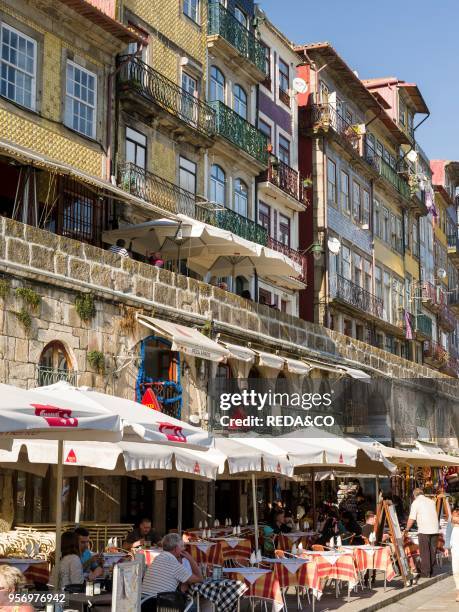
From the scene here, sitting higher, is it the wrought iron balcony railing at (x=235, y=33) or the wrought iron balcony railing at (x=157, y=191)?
the wrought iron balcony railing at (x=235, y=33)

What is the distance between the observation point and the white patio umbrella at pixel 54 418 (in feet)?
28.7

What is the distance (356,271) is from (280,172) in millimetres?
7987

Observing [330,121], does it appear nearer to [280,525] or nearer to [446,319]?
[280,525]

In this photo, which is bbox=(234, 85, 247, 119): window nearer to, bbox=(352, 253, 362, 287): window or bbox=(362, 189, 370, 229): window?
bbox=(352, 253, 362, 287): window

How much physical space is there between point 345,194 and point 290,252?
7.11 metres

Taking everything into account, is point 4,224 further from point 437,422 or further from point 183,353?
point 437,422

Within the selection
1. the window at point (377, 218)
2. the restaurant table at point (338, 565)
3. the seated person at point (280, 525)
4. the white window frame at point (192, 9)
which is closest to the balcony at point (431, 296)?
the window at point (377, 218)

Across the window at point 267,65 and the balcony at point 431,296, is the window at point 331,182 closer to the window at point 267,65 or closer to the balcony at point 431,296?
the window at point 267,65

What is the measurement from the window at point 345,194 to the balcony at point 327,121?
3.67 feet

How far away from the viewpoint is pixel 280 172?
3344 centimetres

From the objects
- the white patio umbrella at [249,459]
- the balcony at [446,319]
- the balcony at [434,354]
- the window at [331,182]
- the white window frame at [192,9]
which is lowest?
the white patio umbrella at [249,459]

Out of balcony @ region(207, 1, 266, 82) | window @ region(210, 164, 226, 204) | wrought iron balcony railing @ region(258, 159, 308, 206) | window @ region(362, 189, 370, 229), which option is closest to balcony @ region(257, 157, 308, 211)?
wrought iron balcony railing @ region(258, 159, 308, 206)

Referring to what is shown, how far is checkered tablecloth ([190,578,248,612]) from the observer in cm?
1105

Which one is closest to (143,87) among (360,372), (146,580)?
(360,372)
